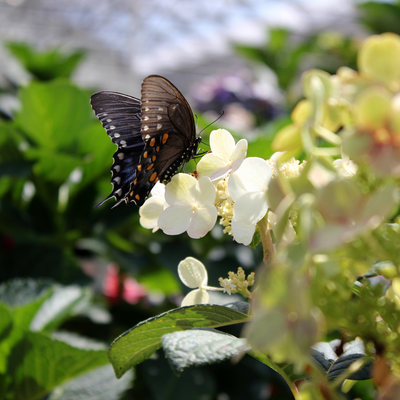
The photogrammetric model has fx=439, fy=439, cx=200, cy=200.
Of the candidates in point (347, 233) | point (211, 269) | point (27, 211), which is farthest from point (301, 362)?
point (27, 211)

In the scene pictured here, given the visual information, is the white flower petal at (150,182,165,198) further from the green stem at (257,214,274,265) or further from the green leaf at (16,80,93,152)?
the green leaf at (16,80,93,152)

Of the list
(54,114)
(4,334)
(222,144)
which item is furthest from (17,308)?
(54,114)

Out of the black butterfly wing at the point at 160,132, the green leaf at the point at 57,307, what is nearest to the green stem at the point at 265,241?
the black butterfly wing at the point at 160,132

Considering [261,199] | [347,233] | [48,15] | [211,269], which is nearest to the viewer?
[347,233]

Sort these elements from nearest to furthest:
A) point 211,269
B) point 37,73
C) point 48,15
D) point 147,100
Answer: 1. point 147,100
2. point 211,269
3. point 37,73
4. point 48,15

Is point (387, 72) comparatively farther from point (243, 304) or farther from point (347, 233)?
point (243, 304)

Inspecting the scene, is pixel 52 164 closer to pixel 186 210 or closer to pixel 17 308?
pixel 17 308

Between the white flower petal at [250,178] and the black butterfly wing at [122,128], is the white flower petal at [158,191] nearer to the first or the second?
the white flower petal at [250,178]
